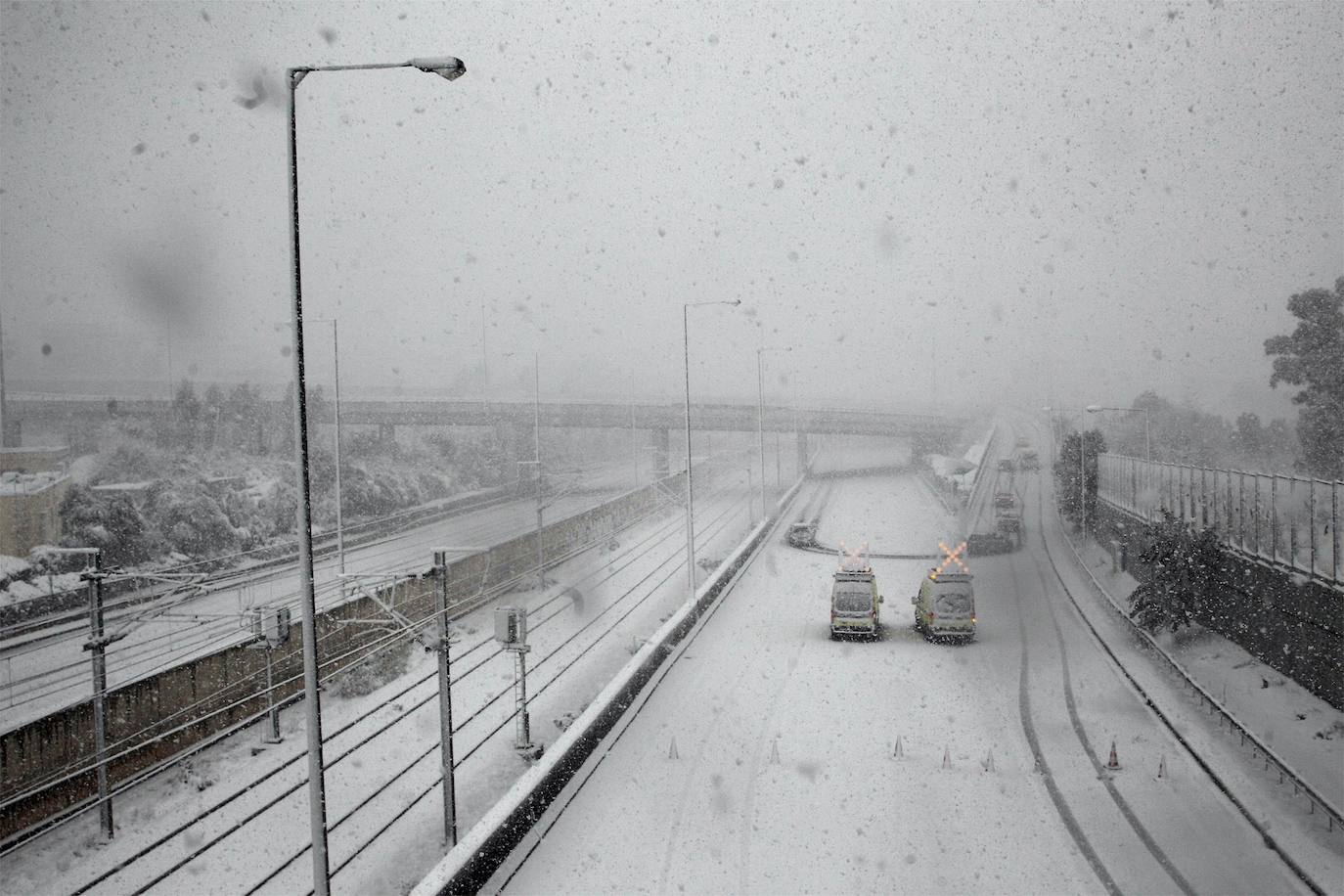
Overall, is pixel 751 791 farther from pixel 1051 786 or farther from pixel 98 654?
pixel 98 654

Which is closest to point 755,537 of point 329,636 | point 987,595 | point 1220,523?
point 987,595

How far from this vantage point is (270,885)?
11.8 metres

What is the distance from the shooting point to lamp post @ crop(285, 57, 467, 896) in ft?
25.8

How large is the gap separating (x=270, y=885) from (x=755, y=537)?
29822 mm

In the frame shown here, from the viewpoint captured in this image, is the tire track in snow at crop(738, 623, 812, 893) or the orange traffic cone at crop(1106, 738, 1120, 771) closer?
the tire track in snow at crop(738, 623, 812, 893)

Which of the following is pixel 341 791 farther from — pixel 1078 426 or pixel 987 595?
pixel 1078 426

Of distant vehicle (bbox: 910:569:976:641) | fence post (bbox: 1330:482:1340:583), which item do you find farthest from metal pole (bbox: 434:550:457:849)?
fence post (bbox: 1330:482:1340:583)

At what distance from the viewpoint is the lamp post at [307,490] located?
7871mm

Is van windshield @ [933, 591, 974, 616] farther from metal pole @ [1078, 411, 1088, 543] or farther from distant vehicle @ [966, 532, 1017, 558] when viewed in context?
metal pole @ [1078, 411, 1088, 543]

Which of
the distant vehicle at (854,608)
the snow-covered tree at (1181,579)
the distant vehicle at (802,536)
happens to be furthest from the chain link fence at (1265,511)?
the distant vehicle at (802,536)

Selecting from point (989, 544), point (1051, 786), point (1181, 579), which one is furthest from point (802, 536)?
point (1051, 786)

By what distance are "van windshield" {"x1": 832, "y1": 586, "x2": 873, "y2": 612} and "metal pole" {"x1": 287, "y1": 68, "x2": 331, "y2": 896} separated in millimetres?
16083

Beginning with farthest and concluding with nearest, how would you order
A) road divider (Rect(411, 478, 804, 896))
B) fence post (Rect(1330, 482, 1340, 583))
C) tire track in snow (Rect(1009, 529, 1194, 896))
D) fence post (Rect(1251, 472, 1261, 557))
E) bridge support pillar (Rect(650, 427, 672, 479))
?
bridge support pillar (Rect(650, 427, 672, 479))
fence post (Rect(1251, 472, 1261, 557))
fence post (Rect(1330, 482, 1340, 583))
tire track in snow (Rect(1009, 529, 1194, 896))
road divider (Rect(411, 478, 804, 896))

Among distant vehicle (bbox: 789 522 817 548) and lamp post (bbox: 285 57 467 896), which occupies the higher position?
lamp post (bbox: 285 57 467 896)
